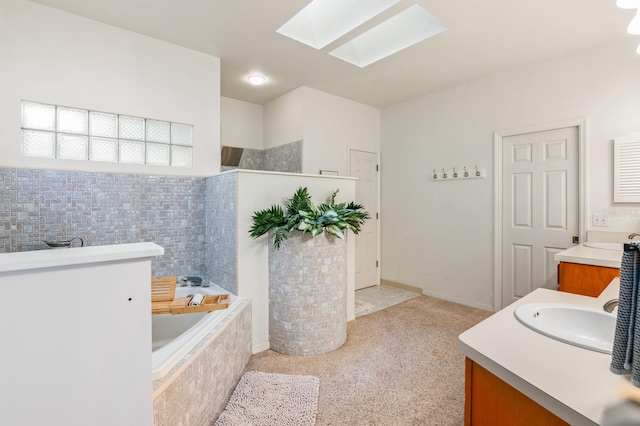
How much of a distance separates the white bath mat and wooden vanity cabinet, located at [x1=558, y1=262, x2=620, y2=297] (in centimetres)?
189

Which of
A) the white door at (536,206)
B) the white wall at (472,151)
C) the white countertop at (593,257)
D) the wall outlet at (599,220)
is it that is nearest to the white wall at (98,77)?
the white wall at (472,151)

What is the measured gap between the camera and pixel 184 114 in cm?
273

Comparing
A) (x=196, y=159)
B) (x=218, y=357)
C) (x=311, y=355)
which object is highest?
(x=196, y=159)

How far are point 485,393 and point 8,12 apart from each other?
3.42 meters

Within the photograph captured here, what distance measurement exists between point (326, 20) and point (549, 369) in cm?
282

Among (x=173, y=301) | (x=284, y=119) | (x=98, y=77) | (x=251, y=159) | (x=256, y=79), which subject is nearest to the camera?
(x=173, y=301)

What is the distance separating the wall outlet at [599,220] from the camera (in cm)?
258

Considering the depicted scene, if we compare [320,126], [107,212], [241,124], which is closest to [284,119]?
[320,126]

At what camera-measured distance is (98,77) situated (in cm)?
234

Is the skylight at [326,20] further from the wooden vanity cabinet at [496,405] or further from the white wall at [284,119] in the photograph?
the wooden vanity cabinet at [496,405]

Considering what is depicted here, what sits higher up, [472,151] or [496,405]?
[472,151]


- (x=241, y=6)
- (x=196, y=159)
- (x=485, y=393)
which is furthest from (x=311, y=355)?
(x=241, y=6)

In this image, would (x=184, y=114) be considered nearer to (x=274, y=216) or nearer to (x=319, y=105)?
(x=274, y=216)

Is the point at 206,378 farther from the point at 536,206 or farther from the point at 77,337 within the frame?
the point at 536,206
